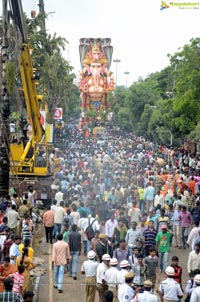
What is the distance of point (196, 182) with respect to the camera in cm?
2534

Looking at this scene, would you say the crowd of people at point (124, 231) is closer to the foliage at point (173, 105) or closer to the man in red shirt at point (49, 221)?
the man in red shirt at point (49, 221)

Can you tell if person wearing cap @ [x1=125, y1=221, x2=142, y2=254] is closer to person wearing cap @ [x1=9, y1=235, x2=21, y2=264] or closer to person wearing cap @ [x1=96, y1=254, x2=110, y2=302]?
person wearing cap @ [x1=9, y1=235, x2=21, y2=264]

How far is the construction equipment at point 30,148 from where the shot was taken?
86.3 ft

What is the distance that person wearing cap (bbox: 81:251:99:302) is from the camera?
42.9ft

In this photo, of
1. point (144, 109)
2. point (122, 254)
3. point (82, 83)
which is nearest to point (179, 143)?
point (144, 109)

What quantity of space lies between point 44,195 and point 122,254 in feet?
39.7

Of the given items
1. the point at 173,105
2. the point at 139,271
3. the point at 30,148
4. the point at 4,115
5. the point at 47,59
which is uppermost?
the point at 47,59

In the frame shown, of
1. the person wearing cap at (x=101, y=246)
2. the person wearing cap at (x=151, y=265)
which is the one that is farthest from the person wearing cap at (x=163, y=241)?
the person wearing cap at (x=151, y=265)

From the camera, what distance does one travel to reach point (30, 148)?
28281 millimetres

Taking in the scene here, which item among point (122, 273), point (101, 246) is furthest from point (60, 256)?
point (122, 273)

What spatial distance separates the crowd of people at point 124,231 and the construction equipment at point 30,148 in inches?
30.3

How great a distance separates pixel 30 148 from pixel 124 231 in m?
12.5

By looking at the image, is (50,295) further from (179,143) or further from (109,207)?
(179,143)

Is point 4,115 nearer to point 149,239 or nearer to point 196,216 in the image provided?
point 196,216
